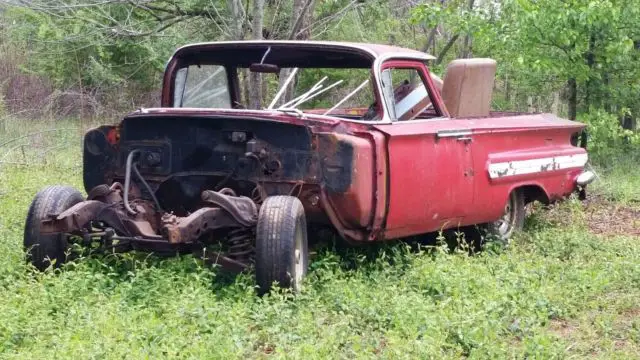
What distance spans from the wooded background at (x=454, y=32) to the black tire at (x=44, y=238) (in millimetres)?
4705

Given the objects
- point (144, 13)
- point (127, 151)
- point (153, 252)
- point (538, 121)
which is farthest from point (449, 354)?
point (144, 13)

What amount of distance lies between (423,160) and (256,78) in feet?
14.8

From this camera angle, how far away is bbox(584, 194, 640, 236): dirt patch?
8805mm

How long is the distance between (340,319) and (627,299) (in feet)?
6.41

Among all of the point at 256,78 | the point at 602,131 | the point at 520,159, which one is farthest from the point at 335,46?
the point at 602,131

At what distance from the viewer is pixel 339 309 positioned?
5.34 meters

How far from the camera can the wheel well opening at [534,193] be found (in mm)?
8188

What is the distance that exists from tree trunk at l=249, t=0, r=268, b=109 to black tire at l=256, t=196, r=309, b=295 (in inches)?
194

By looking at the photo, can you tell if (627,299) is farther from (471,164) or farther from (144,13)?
(144,13)

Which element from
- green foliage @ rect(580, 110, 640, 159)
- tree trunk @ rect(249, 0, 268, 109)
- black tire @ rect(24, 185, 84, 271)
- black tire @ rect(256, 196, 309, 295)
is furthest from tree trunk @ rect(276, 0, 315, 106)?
black tire @ rect(256, 196, 309, 295)

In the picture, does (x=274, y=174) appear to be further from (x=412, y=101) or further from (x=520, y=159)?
(x=520, y=159)

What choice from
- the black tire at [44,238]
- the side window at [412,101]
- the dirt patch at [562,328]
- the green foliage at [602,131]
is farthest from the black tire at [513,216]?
the green foliage at [602,131]

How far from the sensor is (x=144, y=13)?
13.7 metres

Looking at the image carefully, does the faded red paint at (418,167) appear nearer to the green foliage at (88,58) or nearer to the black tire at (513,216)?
the black tire at (513,216)
